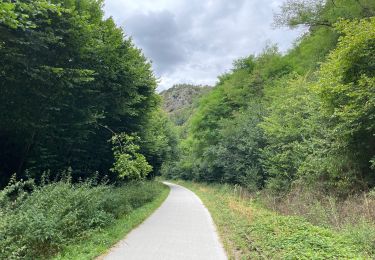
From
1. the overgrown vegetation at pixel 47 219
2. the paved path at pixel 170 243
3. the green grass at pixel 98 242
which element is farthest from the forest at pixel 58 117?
the paved path at pixel 170 243

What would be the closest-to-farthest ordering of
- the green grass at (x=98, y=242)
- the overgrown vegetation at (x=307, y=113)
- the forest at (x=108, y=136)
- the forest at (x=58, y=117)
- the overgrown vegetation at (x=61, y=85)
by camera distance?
the green grass at (x=98, y=242) → the forest at (x=58, y=117) → the forest at (x=108, y=136) → the overgrown vegetation at (x=61, y=85) → the overgrown vegetation at (x=307, y=113)

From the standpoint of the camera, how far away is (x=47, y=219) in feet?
26.9

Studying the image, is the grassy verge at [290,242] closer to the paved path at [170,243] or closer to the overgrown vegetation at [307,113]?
the paved path at [170,243]

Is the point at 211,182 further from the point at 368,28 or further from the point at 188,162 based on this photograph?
the point at 368,28

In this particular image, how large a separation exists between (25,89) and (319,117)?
12.0 metres

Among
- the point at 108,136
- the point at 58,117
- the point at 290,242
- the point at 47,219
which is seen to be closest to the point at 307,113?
the point at 108,136

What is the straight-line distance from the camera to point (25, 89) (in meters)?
12.4

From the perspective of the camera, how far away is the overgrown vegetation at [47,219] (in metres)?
7.12

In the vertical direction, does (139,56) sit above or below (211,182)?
above

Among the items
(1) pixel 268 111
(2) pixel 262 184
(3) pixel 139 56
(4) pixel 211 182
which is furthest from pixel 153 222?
(4) pixel 211 182

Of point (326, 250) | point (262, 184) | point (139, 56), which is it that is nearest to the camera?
point (326, 250)

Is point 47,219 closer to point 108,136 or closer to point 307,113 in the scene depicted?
point 108,136

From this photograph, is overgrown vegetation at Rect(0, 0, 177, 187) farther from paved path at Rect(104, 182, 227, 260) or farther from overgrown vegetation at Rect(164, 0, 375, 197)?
overgrown vegetation at Rect(164, 0, 375, 197)

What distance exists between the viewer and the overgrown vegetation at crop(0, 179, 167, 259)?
23.4ft
